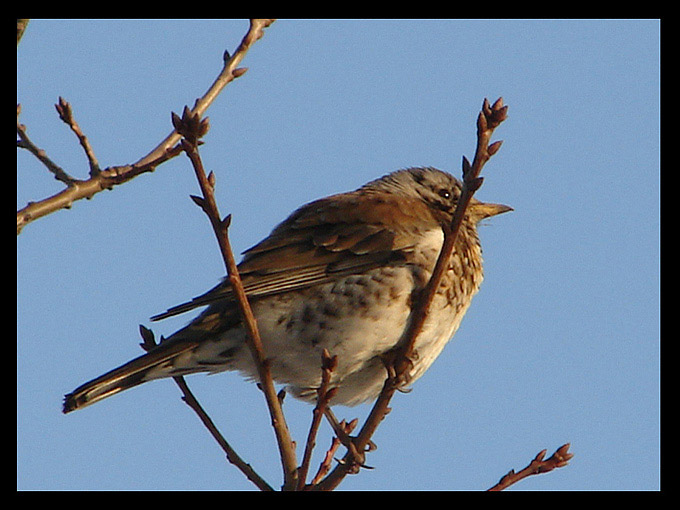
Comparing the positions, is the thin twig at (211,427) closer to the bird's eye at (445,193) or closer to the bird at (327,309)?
the bird at (327,309)

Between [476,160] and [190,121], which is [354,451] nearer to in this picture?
[476,160]

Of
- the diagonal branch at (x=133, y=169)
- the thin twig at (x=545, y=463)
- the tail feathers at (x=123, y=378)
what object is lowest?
the thin twig at (x=545, y=463)

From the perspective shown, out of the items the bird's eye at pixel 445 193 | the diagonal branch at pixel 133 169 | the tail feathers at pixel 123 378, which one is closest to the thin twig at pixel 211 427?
the tail feathers at pixel 123 378

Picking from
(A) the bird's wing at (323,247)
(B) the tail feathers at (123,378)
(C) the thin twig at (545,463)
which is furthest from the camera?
(A) the bird's wing at (323,247)

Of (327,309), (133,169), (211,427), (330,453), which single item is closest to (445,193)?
(327,309)

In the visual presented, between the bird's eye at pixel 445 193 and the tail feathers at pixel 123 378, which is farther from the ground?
the bird's eye at pixel 445 193
